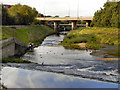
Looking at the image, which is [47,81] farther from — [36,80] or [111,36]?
[111,36]

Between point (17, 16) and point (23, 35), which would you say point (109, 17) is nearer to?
point (23, 35)

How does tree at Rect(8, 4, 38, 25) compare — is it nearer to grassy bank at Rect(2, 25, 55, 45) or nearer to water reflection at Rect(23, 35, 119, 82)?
A: grassy bank at Rect(2, 25, 55, 45)

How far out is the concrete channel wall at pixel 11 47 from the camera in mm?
35013

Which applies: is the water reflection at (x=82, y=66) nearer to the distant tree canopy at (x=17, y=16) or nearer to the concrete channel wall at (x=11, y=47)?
the concrete channel wall at (x=11, y=47)

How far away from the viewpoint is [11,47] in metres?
39.2

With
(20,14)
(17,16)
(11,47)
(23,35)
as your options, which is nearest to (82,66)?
(11,47)

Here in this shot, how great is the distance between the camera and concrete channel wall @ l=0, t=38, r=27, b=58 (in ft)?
115

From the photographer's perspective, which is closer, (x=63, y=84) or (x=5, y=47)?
(x=63, y=84)

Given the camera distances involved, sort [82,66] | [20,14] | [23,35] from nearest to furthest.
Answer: [82,66]
[23,35]
[20,14]

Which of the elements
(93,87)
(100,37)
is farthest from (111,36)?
(93,87)

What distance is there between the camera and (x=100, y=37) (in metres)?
68.5

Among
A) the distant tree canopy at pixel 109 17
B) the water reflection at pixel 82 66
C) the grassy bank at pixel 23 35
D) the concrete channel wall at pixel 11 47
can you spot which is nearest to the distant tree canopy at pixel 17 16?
the grassy bank at pixel 23 35

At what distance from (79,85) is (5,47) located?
23.1 meters

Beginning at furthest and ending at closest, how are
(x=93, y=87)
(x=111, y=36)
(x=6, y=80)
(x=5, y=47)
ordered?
1. (x=111, y=36)
2. (x=5, y=47)
3. (x=6, y=80)
4. (x=93, y=87)
